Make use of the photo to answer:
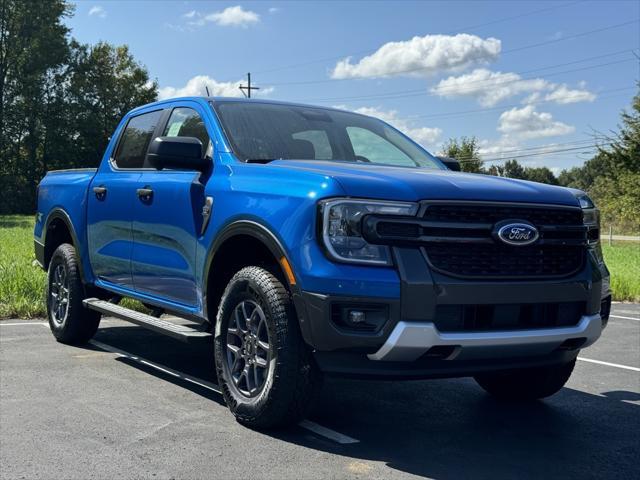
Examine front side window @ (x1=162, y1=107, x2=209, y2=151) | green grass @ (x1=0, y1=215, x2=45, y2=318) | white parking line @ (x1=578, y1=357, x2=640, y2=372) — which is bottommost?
white parking line @ (x1=578, y1=357, x2=640, y2=372)

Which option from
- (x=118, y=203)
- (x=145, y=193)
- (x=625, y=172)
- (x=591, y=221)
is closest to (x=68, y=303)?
(x=118, y=203)

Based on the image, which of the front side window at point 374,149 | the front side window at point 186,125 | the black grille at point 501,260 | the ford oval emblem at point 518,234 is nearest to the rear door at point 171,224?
the front side window at point 186,125

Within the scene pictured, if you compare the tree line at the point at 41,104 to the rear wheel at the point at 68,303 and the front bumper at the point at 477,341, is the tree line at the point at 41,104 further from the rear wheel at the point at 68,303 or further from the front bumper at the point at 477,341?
the front bumper at the point at 477,341

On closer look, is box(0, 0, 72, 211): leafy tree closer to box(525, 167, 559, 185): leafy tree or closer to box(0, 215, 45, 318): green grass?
box(0, 215, 45, 318): green grass

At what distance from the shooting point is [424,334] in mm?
3527

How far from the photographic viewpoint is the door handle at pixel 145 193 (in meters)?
5.21

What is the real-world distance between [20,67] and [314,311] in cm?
5972

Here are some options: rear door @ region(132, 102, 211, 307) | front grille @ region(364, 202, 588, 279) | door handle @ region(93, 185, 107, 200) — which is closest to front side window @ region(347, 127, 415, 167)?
rear door @ region(132, 102, 211, 307)

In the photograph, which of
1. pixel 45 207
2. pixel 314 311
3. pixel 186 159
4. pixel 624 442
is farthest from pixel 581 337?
pixel 45 207

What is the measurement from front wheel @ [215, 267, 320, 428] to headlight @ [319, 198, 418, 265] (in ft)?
1.57

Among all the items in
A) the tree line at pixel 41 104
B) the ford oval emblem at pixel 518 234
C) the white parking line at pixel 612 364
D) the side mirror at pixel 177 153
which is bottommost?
the white parking line at pixel 612 364

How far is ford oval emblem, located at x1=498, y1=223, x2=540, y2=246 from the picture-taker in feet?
12.4

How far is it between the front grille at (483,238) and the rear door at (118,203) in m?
2.53

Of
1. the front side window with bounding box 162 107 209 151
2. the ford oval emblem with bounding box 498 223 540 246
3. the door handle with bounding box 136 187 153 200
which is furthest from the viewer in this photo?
the door handle with bounding box 136 187 153 200
